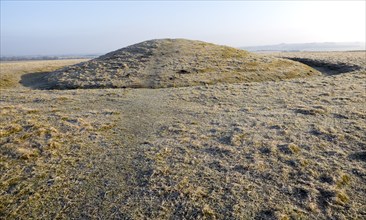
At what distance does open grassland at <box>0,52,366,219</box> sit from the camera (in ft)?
28.3

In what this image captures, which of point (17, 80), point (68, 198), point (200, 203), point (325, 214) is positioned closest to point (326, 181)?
point (325, 214)

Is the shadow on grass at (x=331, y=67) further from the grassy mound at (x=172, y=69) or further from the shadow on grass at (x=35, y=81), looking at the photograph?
the shadow on grass at (x=35, y=81)

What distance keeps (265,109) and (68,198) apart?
43.9 feet

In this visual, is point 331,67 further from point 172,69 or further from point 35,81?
point 35,81

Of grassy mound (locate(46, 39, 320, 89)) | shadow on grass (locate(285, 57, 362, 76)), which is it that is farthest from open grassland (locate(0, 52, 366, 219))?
shadow on grass (locate(285, 57, 362, 76))

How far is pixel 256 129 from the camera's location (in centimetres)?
1451

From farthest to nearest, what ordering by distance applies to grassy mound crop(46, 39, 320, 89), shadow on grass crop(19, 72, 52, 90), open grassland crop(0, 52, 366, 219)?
shadow on grass crop(19, 72, 52, 90) → grassy mound crop(46, 39, 320, 89) → open grassland crop(0, 52, 366, 219)

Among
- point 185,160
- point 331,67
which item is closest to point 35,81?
point 185,160

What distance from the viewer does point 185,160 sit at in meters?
11.4

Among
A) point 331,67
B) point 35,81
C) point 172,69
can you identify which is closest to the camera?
point 172,69

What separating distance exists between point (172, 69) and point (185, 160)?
21.7 m

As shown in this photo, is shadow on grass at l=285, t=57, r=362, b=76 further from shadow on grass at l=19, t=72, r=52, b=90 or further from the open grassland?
shadow on grass at l=19, t=72, r=52, b=90

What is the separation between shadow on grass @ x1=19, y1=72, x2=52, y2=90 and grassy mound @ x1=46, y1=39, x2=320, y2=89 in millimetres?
472

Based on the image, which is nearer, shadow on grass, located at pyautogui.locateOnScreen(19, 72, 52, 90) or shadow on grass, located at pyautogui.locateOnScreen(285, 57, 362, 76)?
shadow on grass, located at pyautogui.locateOnScreen(19, 72, 52, 90)
